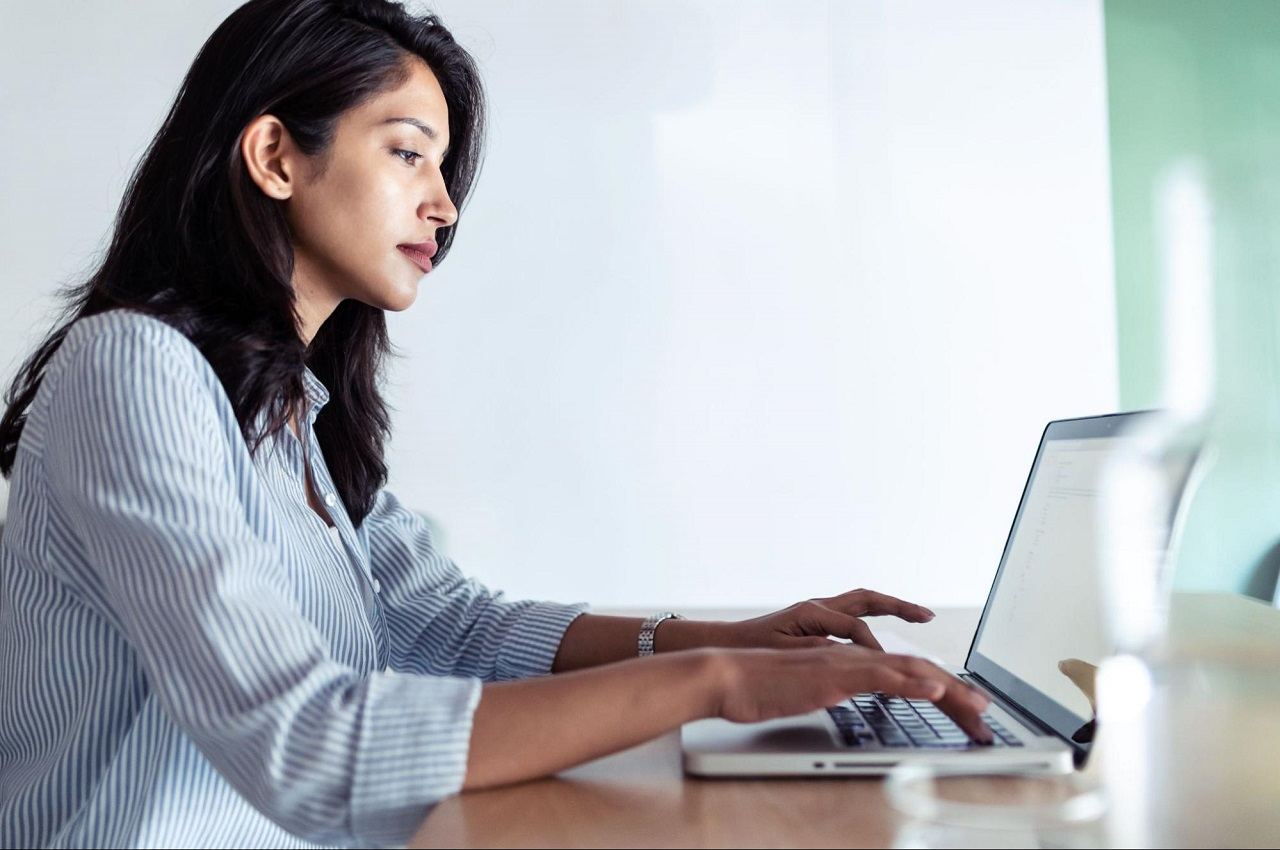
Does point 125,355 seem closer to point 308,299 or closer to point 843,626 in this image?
point 308,299

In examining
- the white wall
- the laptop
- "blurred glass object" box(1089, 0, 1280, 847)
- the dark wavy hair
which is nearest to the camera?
the laptop

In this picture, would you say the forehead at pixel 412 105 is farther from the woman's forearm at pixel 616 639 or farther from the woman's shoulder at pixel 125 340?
the woman's forearm at pixel 616 639

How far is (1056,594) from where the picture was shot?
35.4 inches

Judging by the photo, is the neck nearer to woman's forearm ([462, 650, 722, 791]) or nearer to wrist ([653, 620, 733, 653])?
wrist ([653, 620, 733, 653])

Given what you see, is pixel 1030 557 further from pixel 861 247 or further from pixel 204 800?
pixel 861 247

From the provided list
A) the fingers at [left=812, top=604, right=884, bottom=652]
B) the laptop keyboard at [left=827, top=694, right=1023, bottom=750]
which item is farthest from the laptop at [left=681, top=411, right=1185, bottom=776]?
the fingers at [left=812, top=604, right=884, bottom=652]

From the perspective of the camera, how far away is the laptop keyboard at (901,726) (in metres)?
0.71

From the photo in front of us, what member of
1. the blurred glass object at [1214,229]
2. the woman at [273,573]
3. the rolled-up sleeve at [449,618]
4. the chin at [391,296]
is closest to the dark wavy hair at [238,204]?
the woman at [273,573]

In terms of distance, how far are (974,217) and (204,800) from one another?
2.52 m

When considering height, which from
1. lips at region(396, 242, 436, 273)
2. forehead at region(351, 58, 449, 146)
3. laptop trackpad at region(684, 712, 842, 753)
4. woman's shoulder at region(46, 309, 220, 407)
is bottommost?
laptop trackpad at region(684, 712, 842, 753)

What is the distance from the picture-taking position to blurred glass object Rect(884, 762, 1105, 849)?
0.57m

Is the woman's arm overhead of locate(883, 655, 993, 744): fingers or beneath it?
beneath

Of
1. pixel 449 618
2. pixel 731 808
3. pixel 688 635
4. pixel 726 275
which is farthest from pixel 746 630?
pixel 726 275

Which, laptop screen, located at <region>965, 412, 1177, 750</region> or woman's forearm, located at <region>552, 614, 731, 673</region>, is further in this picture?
woman's forearm, located at <region>552, 614, 731, 673</region>
